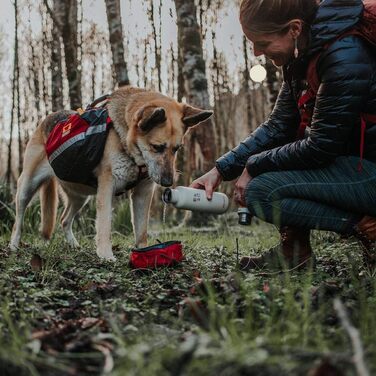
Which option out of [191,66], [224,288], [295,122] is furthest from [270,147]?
[191,66]

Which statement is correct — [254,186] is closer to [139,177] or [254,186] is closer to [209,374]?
[139,177]

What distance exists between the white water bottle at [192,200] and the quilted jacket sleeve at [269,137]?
8.2 inches

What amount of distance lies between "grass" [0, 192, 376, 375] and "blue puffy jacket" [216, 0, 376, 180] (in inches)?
28.4

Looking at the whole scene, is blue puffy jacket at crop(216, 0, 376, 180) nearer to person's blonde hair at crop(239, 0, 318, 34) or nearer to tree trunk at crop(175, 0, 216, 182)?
person's blonde hair at crop(239, 0, 318, 34)

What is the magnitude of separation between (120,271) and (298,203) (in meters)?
1.26

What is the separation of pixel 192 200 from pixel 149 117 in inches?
44.8

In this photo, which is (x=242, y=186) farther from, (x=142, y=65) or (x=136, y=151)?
(x=142, y=65)

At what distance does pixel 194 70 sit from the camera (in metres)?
8.54

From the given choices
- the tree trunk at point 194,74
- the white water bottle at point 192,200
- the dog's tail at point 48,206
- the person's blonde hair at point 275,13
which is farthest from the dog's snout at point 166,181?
the tree trunk at point 194,74

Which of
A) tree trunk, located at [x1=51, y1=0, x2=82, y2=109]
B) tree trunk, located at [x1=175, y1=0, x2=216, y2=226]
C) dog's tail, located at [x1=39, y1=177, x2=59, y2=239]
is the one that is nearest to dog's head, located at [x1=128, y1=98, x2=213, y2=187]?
dog's tail, located at [x1=39, y1=177, x2=59, y2=239]

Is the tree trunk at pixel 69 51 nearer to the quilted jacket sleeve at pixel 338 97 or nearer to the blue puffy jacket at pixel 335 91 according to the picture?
the blue puffy jacket at pixel 335 91

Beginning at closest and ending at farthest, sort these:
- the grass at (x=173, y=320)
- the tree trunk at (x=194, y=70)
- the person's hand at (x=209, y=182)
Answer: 1. the grass at (x=173, y=320)
2. the person's hand at (x=209, y=182)
3. the tree trunk at (x=194, y=70)

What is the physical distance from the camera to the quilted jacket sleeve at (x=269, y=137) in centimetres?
353

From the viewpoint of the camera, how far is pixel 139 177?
14.6ft
